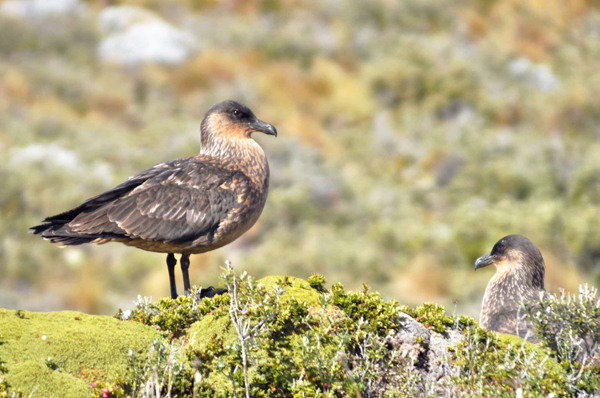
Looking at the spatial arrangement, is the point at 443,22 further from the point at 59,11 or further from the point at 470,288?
the point at 470,288

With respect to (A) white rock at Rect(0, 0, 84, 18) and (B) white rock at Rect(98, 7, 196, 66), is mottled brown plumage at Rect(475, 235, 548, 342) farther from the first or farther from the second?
(A) white rock at Rect(0, 0, 84, 18)

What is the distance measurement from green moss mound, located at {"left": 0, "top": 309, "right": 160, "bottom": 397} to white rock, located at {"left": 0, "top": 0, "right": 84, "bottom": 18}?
73.1ft

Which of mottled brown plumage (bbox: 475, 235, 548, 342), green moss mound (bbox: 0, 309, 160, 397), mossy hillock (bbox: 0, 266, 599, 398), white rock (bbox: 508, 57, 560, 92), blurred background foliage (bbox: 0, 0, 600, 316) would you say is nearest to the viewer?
green moss mound (bbox: 0, 309, 160, 397)

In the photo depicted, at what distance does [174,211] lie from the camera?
6008mm

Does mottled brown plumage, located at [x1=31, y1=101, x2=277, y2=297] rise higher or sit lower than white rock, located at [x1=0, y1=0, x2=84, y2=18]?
lower

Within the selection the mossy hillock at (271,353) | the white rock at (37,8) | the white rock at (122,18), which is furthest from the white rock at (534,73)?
the mossy hillock at (271,353)

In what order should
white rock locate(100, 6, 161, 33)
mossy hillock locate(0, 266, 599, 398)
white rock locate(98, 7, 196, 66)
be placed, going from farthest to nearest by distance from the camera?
white rock locate(100, 6, 161, 33) → white rock locate(98, 7, 196, 66) → mossy hillock locate(0, 266, 599, 398)

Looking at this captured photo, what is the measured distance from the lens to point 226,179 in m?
6.23

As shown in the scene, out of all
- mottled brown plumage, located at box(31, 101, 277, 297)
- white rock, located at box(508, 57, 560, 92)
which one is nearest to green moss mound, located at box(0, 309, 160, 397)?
mottled brown plumage, located at box(31, 101, 277, 297)

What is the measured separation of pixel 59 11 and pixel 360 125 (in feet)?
40.7

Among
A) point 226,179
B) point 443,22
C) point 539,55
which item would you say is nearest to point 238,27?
point 443,22

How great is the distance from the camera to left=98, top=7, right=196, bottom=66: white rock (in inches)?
890

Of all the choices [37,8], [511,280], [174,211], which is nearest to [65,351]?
[174,211]

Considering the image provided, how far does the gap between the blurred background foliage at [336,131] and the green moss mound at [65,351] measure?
25.5 ft
